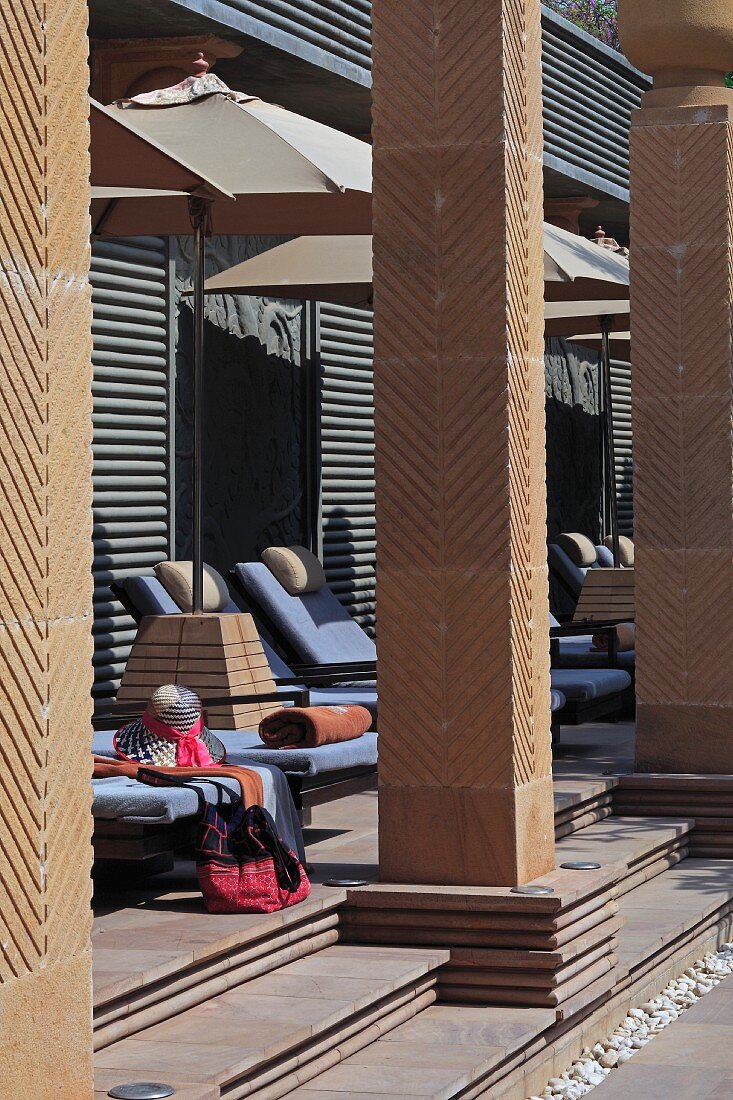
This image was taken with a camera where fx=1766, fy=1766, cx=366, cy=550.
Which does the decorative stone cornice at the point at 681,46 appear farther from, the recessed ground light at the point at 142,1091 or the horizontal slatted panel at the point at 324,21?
the recessed ground light at the point at 142,1091

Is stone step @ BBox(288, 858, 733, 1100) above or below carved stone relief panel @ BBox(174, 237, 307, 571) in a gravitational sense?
below

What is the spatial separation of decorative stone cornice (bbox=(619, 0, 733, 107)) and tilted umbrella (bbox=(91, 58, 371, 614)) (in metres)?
1.33

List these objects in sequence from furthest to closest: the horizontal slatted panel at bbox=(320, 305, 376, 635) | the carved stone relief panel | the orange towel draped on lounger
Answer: the horizontal slatted panel at bbox=(320, 305, 376, 635) < the carved stone relief panel < the orange towel draped on lounger

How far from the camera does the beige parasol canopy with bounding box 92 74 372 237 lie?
6.95 metres

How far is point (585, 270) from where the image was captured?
9.88m

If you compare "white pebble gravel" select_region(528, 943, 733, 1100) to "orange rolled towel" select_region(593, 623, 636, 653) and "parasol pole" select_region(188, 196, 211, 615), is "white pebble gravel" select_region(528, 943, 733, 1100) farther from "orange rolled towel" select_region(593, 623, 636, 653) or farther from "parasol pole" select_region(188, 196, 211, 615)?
"orange rolled towel" select_region(593, 623, 636, 653)

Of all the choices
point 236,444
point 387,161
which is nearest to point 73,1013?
point 387,161

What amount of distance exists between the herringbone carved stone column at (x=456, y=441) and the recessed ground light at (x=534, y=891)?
0.05m

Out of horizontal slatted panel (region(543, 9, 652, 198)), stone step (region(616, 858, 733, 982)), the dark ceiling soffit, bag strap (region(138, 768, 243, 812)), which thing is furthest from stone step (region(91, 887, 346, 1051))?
horizontal slatted panel (region(543, 9, 652, 198))

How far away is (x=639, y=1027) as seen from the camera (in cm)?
557

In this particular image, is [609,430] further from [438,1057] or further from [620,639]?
[438,1057]

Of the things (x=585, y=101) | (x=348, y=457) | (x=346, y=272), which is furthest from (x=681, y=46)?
(x=585, y=101)

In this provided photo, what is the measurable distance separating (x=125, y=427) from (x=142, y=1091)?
6462 millimetres

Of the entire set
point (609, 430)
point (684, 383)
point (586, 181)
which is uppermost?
point (586, 181)
